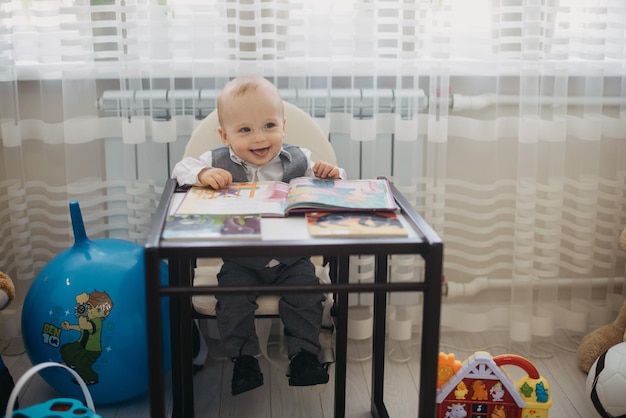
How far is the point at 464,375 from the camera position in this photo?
1.82 metres

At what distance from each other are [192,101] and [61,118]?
365 mm

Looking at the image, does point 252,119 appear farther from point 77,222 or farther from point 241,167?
point 77,222

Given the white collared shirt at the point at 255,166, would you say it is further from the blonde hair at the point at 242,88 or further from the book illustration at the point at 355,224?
the book illustration at the point at 355,224

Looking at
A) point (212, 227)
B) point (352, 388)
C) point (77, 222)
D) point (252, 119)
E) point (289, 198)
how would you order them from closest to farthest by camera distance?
point (212, 227)
point (289, 198)
point (252, 119)
point (77, 222)
point (352, 388)


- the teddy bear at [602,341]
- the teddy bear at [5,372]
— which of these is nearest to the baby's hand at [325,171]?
the teddy bear at [5,372]

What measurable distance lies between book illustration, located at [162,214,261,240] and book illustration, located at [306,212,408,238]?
107 millimetres

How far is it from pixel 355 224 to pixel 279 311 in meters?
0.38

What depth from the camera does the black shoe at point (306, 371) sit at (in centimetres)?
175

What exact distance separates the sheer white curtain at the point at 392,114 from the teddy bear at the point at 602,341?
13 cm

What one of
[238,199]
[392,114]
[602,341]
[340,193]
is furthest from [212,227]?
[602,341]

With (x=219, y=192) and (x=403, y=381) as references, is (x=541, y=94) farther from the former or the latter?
(x=219, y=192)

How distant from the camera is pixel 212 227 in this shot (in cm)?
146

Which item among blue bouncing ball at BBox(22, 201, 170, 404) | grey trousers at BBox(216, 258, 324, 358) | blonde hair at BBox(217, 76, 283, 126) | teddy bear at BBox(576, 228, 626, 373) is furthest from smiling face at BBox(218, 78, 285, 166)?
teddy bear at BBox(576, 228, 626, 373)

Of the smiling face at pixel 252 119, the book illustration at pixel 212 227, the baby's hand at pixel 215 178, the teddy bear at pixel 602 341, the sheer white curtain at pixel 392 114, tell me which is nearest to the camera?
the book illustration at pixel 212 227
